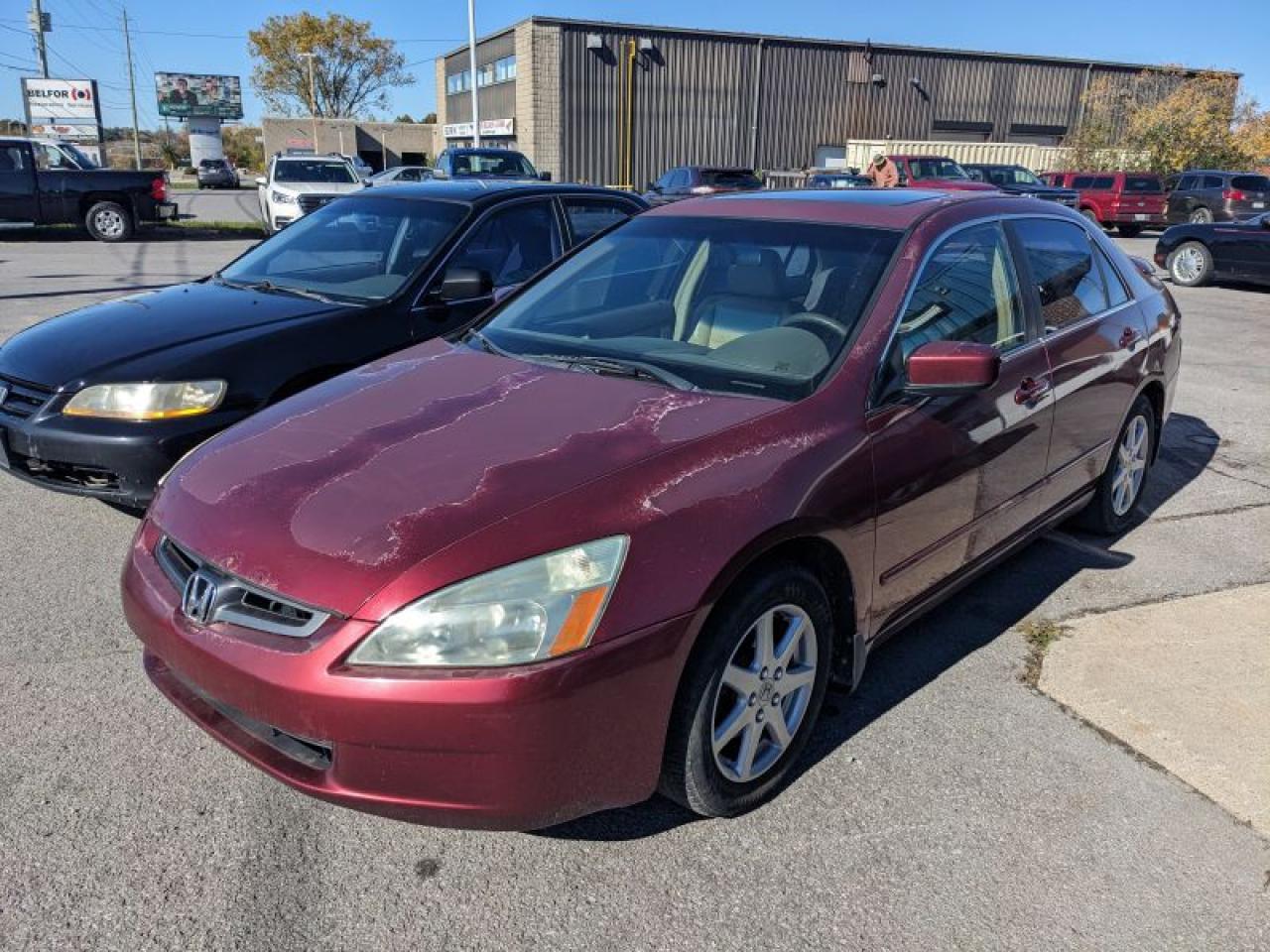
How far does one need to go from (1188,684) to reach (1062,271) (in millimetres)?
1727

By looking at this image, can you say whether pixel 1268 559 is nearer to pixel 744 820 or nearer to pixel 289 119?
pixel 744 820

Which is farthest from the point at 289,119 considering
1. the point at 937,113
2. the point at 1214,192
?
the point at 1214,192

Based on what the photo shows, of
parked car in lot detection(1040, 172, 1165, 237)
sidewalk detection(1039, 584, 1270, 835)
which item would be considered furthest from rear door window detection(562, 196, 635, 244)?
parked car in lot detection(1040, 172, 1165, 237)

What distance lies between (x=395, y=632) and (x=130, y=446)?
8.04ft

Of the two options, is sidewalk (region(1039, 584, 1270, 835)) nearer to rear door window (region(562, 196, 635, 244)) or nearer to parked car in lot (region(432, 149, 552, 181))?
rear door window (region(562, 196, 635, 244))

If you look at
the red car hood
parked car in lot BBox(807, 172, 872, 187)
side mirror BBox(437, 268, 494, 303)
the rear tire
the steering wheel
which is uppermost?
parked car in lot BBox(807, 172, 872, 187)

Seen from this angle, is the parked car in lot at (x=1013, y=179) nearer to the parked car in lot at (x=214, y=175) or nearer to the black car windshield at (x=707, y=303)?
the black car windshield at (x=707, y=303)

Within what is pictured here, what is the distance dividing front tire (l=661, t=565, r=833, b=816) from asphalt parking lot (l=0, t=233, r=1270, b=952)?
126 mm

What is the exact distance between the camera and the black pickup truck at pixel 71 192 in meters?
17.3

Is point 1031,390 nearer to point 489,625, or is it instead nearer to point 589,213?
point 489,625

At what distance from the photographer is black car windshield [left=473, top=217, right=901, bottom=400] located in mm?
2988

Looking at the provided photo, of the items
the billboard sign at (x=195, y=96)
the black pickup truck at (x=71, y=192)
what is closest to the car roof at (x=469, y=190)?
the black pickup truck at (x=71, y=192)

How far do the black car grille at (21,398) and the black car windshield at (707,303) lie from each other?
202 centimetres

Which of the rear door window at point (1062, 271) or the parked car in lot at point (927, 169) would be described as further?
the parked car in lot at point (927, 169)
